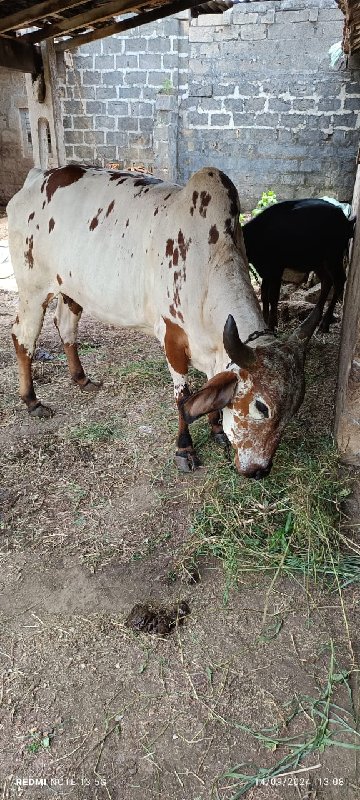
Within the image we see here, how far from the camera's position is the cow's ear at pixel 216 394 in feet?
9.02

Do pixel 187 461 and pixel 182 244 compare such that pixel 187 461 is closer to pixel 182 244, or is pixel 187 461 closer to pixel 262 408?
pixel 262 408

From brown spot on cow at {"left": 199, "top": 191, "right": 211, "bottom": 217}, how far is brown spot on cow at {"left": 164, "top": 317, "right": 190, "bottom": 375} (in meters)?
0.69

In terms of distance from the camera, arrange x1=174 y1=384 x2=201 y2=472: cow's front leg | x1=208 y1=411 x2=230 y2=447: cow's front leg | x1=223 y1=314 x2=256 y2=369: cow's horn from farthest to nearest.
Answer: x1=208 y1=411 x2=230 y2=447: cow's front leg
x1=174 y1=384 x2=201 y2=472: cow's front leg
x1=223 y1=314 x2=256 y2=369: cow's horn

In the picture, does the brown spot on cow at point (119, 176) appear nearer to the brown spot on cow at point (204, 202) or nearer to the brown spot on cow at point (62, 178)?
the brown spot on cow at point (62, 178)

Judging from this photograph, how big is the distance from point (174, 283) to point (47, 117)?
4.72 m

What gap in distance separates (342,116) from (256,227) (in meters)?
5.87

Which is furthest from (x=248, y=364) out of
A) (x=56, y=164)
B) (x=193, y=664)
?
(x=56, y=164)

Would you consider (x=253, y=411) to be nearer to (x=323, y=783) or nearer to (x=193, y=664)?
(x=193, y=664)

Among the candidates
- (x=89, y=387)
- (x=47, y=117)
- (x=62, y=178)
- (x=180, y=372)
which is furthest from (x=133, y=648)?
(x=47, y=117)

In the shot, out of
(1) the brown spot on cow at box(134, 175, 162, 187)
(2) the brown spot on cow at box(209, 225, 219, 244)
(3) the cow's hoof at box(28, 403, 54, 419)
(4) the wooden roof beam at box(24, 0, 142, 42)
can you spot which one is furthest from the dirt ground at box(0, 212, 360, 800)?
(4) the wooden roof beam at box(24, 0, 142, 42)

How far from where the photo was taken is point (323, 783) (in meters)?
1.86

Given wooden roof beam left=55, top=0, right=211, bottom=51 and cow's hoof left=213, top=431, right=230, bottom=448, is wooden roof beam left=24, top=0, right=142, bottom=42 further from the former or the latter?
cow's hoof left=213, top=431, right=230, bottom=448

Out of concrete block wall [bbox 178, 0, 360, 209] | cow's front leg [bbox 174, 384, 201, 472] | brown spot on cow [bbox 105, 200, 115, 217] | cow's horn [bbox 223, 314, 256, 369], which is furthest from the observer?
concrete block wall [bbox 178, 0, 360, 209]

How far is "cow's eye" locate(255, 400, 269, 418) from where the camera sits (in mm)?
2699
